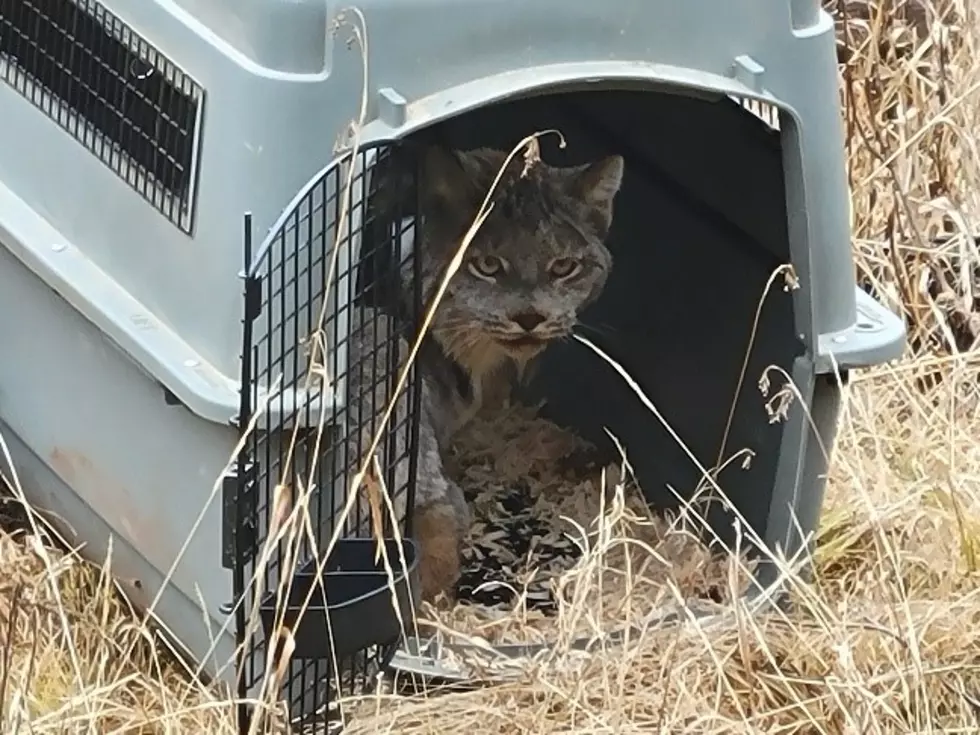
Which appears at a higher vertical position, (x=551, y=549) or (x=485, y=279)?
(x=485, y=279)

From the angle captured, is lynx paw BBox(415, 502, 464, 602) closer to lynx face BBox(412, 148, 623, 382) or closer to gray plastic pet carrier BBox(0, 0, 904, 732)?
gray plastic pet carrier BBox(0, 0, 904, 732)

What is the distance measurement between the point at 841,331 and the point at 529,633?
55 cm

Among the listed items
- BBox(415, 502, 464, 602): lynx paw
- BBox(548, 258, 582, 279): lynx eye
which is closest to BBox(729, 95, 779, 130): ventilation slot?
BBox(548, 258, 582, 279): lynx eye

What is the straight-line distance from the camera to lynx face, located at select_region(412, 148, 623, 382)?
2.34 meters

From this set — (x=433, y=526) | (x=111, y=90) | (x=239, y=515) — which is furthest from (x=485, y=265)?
(x=239, y=515)

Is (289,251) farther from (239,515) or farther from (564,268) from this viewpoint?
(564,268)

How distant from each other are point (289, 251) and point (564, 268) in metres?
0.74

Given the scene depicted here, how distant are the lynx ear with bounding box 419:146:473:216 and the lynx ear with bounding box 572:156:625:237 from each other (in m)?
0.20

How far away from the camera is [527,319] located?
2.39 m

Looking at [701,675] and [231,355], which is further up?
[231,355]

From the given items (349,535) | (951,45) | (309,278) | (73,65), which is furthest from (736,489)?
(951,45)

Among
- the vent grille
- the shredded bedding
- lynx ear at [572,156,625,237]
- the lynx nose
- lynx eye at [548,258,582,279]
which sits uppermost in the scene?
the vent grille

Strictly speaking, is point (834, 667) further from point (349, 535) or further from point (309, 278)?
point (309, 278)

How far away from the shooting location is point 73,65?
2.07 m
